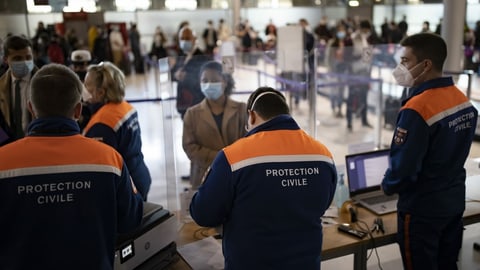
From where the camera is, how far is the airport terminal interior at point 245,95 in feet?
11.3

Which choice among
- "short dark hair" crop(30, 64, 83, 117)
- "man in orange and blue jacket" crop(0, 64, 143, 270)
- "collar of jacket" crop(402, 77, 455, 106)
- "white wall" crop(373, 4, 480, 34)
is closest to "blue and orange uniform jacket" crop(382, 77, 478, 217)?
"collar of jacket" crop(402, 77, 455, 106)

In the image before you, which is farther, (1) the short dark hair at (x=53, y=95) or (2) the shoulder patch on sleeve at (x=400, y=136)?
(2) the shoulder patch on sleeve at (x=400, y=136)

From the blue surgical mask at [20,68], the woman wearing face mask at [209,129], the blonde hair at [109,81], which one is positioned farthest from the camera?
the woman wearing face mask at [209,129]

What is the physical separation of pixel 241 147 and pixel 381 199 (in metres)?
1.57

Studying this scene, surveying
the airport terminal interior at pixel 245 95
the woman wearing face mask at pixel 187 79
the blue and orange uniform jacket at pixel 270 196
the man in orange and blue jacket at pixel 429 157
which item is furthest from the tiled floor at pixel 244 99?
the blue and orange uniform jacket at pixel 270 196

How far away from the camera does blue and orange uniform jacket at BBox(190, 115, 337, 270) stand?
1.70 metres

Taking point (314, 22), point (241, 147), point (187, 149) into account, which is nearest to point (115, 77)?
point (187, 149)

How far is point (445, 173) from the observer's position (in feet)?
7.79

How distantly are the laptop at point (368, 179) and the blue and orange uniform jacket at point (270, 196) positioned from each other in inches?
46.8

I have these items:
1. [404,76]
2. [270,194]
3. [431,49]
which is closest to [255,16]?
[404,76]

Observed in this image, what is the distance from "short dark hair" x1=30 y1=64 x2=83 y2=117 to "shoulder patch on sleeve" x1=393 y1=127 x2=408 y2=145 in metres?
1.54

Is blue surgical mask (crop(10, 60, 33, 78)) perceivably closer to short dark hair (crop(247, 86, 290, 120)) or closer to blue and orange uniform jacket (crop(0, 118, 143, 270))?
blue and orange uniform jacket (crop(0, 118, 143, 270))

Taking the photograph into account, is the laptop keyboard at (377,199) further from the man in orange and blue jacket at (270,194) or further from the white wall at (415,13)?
the white wall at (415,13)

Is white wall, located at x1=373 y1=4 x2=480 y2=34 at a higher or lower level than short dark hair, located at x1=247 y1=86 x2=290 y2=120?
higher
